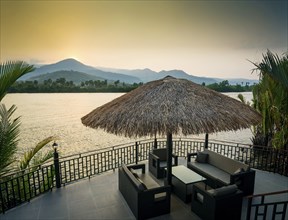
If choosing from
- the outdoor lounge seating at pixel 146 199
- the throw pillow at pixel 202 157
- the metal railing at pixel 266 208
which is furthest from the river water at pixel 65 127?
the outdoor lounge seating at pixel 146 199

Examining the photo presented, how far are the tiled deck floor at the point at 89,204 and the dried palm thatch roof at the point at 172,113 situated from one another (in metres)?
1.87

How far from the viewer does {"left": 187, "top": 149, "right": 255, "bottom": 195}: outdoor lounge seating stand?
4156mm

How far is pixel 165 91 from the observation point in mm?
3570

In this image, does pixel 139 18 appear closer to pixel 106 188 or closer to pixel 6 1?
pixel 6 1

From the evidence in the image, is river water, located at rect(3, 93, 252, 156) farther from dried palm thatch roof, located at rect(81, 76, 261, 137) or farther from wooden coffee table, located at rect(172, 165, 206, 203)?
dried palm thatch roof, located at rect(81, 76, 261, 137)

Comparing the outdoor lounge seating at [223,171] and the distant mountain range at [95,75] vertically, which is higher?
the distant mountain range at [95,75]

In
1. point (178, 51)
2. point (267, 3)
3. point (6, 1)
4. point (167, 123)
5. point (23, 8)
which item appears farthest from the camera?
point (178, 51)

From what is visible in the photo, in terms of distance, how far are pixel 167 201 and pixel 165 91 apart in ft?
7.39

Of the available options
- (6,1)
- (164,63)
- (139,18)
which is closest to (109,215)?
(6,1)

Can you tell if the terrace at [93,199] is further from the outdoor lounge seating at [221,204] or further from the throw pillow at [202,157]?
the throw pillow at [202,157]

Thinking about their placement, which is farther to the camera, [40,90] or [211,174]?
[40,90]

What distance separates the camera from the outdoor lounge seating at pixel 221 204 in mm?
3184

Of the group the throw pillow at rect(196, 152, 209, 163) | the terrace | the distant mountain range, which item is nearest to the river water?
the distant mountain range

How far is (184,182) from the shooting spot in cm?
409
